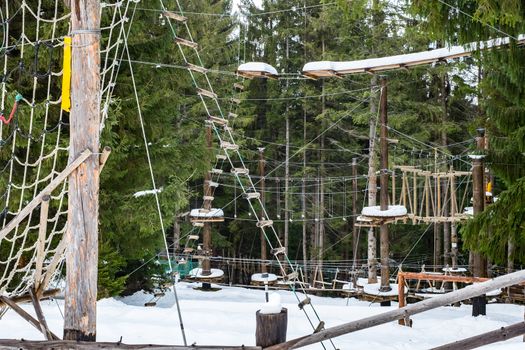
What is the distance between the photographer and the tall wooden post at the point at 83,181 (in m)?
3.91

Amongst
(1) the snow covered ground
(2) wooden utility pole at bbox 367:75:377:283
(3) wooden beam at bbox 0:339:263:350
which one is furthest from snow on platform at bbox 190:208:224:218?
(3) wooden beam at bbox 0:339:263:350

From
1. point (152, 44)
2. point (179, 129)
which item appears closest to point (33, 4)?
point (152, 44)

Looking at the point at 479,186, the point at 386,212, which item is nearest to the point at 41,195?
the point at 479,186

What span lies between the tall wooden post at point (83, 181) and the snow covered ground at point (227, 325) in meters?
2.74

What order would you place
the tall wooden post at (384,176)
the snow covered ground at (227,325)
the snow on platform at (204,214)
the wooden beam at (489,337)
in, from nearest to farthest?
the wooden beam at (489,337)
the snow covered ground at (227,325)
the tall wooden post at (384,176)
the snow on platform at (204,214)

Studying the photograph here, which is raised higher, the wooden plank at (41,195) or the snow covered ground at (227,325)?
the wooden plank at (41,195)

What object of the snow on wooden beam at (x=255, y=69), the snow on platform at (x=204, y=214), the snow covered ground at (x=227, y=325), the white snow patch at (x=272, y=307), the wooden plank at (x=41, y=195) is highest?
the snow on wooden beam at (x=255, y=69)

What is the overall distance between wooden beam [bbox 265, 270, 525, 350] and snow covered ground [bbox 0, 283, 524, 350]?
137 inches

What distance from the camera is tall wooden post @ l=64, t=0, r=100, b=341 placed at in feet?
12.8

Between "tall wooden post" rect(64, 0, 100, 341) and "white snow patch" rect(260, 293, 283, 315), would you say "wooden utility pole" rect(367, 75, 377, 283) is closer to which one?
"tall wooden post" rect(64, 0, 100, 341)

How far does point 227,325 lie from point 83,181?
175 inches

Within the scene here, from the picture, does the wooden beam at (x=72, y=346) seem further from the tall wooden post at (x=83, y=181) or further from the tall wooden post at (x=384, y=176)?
the tall wooden post at (x=384, y=176)

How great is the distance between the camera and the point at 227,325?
25.7ft

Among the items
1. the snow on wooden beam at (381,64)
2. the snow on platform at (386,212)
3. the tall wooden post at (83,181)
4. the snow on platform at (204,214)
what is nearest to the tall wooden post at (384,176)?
the snow on platform at (386,212)
